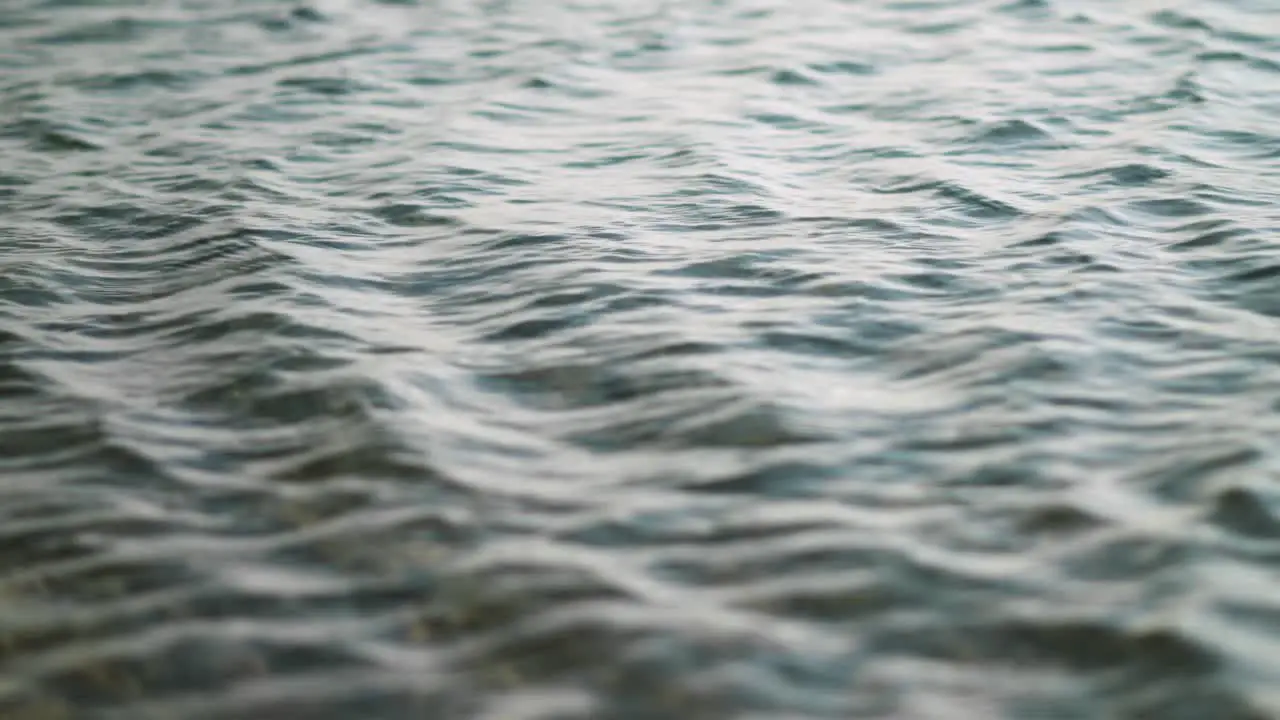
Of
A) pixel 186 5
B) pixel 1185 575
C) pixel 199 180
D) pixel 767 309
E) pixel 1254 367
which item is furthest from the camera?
pixel 186 5

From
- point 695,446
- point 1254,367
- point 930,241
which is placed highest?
point 930,241

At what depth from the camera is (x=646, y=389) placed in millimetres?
Answer: 6047

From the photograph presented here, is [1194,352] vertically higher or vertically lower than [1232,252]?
lower

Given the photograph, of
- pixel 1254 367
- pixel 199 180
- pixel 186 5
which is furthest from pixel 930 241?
pixel 186 5

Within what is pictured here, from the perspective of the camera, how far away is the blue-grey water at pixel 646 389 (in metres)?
4.33

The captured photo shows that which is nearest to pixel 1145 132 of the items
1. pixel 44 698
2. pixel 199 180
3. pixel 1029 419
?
pixel 1029 419

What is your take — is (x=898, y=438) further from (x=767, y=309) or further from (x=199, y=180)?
(x=199, y=180)

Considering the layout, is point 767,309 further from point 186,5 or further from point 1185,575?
point 186,5

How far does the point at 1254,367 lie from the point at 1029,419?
109cm

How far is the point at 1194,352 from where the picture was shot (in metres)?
6.25

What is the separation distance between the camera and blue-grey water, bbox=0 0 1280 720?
4328mm

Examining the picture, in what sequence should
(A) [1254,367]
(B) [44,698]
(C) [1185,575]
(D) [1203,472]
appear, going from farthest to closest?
(A) [1254,367] < (D) [1203,472] < (C) [1185,575] < (B) [44,698]

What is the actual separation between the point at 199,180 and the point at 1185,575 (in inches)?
244

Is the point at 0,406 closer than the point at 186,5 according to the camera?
Yes
